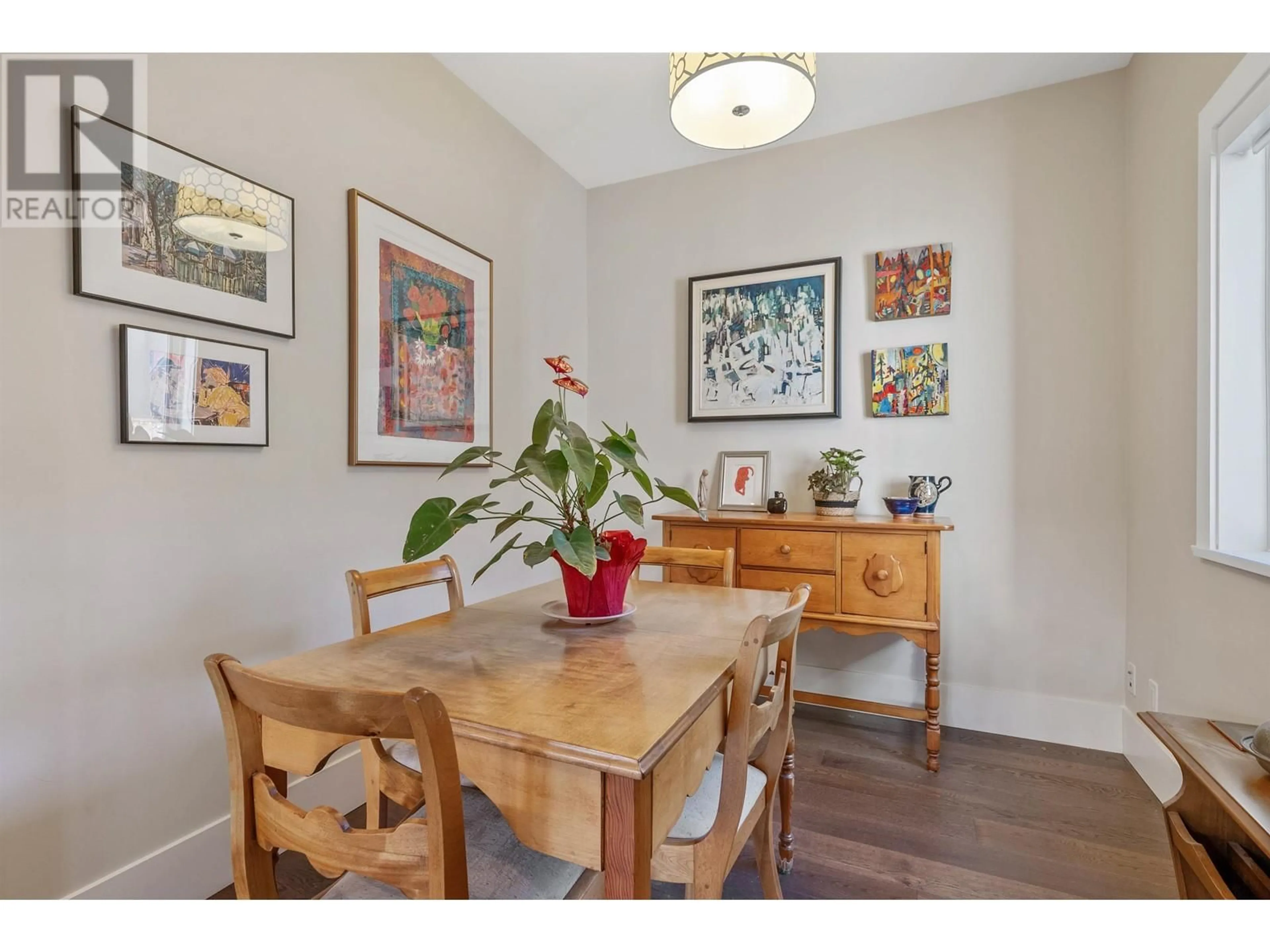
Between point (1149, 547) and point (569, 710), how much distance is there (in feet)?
7.58

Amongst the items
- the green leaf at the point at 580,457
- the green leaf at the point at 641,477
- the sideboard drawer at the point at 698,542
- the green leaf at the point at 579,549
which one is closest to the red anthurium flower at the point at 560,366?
the green leaf at the point at 580,457

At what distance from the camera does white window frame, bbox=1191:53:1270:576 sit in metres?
1.54

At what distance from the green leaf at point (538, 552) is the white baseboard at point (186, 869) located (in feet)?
3.30

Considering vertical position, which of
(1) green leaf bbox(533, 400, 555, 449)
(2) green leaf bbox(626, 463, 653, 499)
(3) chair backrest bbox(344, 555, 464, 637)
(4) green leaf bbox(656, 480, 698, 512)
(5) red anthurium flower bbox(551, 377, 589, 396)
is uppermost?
(5) red anthurium flower bbox(551, 377, 589, 396)

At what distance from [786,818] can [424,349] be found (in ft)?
6.80

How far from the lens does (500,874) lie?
928mm

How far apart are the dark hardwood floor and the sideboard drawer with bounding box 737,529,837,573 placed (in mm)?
771

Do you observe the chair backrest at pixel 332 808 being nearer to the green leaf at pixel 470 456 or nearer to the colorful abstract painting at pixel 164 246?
the green leaf at pixel 470 456

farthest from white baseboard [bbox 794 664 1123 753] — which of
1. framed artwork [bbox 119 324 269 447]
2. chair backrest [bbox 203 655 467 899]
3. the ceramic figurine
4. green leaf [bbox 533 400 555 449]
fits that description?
framed artwork [bbox 119 324 269 447]

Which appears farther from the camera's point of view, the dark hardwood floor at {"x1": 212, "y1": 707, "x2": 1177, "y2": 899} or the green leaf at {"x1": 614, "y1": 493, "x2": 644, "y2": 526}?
the dark hardwood floor at {"x1": 212, "y1": 707, "x2": 1177, "y2": 899}

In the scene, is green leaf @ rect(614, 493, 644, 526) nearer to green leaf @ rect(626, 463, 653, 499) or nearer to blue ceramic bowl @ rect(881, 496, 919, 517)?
green leaf @ rect(626, 463, 653, 499)

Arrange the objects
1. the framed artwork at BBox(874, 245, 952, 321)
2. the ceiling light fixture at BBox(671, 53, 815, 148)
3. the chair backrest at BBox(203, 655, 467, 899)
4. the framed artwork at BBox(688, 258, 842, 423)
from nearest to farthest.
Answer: the chair backrest at BBox(203, 655, 467, 899)
the ceiling light fixture at BBox(671, 53, 815, 148)
the framed artwork at BBox(874, 245, 952, 321)
the framed artwork at BBox(688, 258, 842, 423)

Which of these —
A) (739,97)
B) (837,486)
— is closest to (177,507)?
(739,97)

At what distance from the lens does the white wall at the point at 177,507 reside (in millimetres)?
1250
